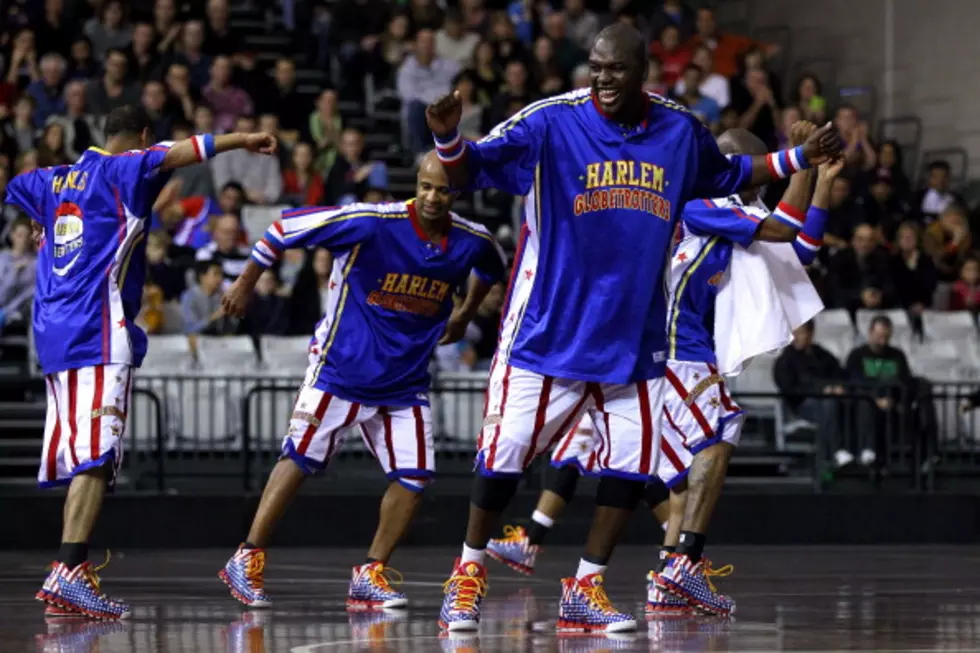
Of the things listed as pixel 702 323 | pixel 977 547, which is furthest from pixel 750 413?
pixel 702 323

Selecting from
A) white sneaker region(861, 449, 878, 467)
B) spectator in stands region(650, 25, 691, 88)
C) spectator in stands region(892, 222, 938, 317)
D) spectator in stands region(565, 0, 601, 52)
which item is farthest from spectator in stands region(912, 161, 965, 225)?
white sneaker region(861, 449, 878, 467)

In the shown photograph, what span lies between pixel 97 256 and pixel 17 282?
303 inches

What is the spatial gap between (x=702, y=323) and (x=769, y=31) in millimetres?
17408

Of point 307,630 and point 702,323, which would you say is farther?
point 702,323

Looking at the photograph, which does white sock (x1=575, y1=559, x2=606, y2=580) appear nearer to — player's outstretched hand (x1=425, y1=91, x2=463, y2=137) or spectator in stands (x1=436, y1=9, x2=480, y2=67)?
player's outstretched hand (x1=425, y1=91, x2=463, y2=137)

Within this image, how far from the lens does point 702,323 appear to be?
10531 mm

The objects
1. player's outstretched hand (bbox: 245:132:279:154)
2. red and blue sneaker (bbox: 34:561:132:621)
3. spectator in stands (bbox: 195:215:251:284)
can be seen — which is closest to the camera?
player's outstretched hand (bbox: 245:132:279:154)

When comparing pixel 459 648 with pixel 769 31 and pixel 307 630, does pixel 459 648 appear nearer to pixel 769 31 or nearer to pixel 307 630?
pixel 307 630

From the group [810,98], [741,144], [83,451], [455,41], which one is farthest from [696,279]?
[810,98]

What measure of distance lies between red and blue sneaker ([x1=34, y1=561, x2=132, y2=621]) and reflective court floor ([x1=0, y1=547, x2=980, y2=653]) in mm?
158

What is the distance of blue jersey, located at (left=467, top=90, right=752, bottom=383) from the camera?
28.0ft

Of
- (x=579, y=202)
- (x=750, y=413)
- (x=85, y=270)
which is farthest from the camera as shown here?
(x=750, y=413)

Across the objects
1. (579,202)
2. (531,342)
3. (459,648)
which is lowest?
(459,648)

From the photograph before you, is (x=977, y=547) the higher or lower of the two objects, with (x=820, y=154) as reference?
lower
